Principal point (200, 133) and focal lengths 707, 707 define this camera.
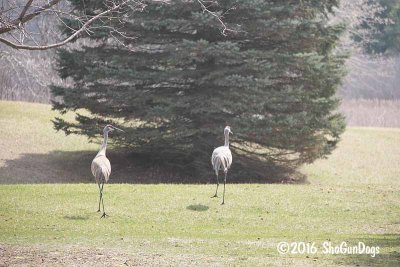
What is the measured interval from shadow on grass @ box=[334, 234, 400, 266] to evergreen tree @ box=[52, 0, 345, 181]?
10737mm

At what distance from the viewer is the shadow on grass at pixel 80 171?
24.4 metres

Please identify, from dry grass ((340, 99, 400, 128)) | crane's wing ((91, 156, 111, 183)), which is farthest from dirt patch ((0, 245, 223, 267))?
dry grass ((340, 99, 400, 128))

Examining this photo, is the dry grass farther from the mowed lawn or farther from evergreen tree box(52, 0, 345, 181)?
the mowed lawn

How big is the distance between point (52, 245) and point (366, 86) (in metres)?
55.2

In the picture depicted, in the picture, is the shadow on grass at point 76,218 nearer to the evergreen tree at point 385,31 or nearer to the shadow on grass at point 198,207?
the shadow on grass at point 198,207

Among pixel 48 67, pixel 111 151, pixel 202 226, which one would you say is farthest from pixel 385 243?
pixel 48 67

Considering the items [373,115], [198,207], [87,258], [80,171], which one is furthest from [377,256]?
[373,115]

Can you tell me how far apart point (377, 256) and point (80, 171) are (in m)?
15.9

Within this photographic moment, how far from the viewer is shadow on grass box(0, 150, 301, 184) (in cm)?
2442

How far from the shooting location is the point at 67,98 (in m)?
25.2

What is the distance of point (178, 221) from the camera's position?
16.1 meters

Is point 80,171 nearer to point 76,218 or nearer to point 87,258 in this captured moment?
point 76,218

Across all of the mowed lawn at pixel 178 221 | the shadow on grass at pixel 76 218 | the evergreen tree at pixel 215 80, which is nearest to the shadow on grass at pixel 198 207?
the mowed lawn at pixel 178 221

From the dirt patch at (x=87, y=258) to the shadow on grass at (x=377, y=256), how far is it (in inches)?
83.5
